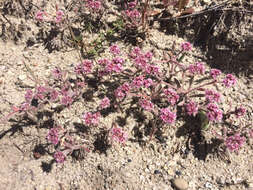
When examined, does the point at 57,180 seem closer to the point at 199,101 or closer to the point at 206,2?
the point at 199,101

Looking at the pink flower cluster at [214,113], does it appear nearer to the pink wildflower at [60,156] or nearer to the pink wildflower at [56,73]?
the pink wildflower at [60,156]

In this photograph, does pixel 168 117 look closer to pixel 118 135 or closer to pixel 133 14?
pixel 118 135

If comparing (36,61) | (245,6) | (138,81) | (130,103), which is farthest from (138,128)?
(245,6)

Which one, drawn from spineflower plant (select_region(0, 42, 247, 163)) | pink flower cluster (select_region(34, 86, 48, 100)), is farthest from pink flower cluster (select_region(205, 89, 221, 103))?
pink flower cluster (select_region(34, 86, 48, 100))

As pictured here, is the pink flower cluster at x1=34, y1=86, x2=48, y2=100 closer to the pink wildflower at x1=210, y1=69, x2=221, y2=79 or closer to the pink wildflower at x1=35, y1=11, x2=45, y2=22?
the pink wildflower at x1=35, y1=11, x2=45, y2=22

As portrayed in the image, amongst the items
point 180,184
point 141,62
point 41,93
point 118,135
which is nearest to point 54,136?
point 41,93

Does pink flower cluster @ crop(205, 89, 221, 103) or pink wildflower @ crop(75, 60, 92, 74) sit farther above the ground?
pink wildflower @ crop(75, 60, 92, 74)

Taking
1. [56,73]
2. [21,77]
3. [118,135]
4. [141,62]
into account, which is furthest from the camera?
[21,77]
